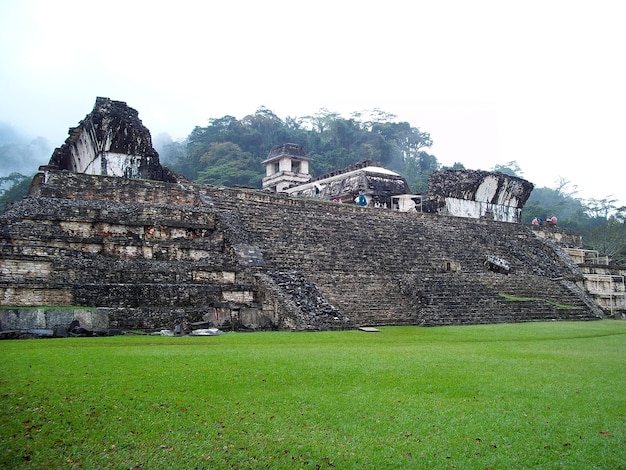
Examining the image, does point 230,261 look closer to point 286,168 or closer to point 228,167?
point 286,168

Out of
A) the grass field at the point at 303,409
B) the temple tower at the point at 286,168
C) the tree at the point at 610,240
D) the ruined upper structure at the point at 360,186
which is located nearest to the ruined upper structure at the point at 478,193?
the ruined upper structure at the point at 360,186

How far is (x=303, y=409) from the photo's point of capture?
5062mm

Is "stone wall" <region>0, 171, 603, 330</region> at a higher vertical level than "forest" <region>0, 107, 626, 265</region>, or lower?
lower

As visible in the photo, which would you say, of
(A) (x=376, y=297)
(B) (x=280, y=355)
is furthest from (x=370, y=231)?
(B) (x=280, y=355)

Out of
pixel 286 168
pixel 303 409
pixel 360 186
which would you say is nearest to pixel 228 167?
pixel 286 168

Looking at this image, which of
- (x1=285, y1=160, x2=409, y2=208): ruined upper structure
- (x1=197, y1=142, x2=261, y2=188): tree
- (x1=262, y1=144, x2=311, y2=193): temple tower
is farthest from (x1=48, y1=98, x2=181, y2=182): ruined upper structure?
(x1=197, y1=142, x2=261, y2=188): tree

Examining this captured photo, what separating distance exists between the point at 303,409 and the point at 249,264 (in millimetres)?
8256

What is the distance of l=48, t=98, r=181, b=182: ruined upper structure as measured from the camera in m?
16.8

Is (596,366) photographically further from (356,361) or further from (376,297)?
(376,297)

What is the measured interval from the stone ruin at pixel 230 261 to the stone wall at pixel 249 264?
0.03 m

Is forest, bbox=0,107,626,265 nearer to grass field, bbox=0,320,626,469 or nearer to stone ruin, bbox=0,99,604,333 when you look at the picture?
stone ruin, bbox=0,99,604,333

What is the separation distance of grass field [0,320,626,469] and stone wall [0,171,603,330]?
3.14m

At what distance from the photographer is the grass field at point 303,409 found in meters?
4.17

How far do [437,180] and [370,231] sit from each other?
733 cm
